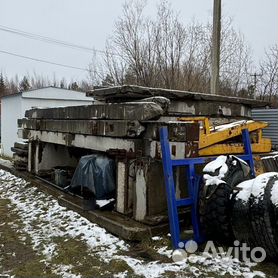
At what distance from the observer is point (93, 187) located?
565 cm

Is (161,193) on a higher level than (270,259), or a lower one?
higher

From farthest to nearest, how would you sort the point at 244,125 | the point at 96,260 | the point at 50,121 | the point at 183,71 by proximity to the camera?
the point at 183,71
the point at 50,121
the point at 244,125
the point at 96,260

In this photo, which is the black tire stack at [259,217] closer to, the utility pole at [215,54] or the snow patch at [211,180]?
the snow patch at [211,180]

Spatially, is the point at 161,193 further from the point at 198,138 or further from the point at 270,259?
the point at 270,259

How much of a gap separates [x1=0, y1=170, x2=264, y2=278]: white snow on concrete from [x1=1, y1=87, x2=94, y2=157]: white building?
7.70 m

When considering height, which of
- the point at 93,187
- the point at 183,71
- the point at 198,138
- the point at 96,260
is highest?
the point at 183,71

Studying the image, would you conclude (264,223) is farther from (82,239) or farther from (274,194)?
(82,239)

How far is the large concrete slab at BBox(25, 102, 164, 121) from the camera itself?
4918mm

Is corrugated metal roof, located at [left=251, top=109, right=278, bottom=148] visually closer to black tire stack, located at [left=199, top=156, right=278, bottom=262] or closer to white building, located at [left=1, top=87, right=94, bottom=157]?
white building, located at [left=1, top=87, right=94, bottom=157]

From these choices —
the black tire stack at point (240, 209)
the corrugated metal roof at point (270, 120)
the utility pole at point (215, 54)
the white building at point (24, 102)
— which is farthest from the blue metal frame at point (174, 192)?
the white building at point (24, 102)

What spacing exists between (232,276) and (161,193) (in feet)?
5.04

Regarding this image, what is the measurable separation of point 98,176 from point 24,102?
10.3 meters

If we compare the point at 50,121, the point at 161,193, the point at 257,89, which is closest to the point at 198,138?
the point at 161,193

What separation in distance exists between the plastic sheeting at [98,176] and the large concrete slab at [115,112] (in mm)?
639
